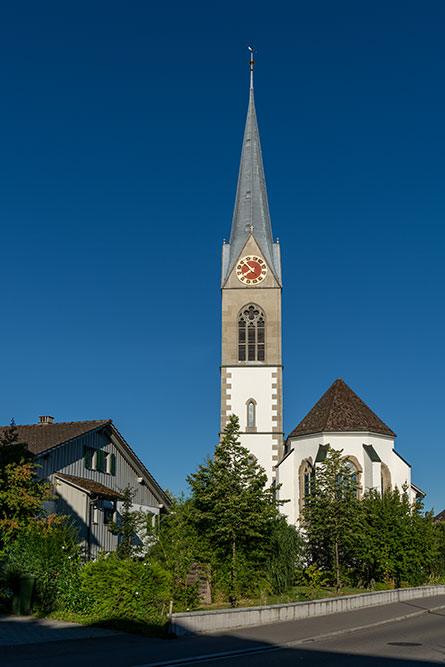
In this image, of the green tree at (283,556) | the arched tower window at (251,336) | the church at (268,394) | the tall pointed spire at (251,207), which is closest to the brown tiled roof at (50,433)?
the green tree at (283,556)

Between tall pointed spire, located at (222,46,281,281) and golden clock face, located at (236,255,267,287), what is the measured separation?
0.55 meters

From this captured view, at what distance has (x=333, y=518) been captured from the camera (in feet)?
100

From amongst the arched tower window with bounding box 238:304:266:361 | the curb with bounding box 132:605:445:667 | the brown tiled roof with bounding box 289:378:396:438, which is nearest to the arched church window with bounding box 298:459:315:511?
the brown tiled roof with bounding box 289:378:396:438

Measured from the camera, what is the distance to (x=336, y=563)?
3020 cm

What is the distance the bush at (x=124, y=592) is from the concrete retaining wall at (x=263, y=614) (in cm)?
117

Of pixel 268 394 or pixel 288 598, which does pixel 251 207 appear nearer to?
pixel 268 394

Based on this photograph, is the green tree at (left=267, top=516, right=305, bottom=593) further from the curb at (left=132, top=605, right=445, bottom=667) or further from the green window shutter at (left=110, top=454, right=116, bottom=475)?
the green window shutter at (left=110, top=454, right=116, bottom=475)

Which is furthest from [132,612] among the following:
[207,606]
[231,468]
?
[231,468]

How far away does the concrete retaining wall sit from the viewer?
16.1 m

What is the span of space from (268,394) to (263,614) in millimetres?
31281

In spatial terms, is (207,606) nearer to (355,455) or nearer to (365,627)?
(365,627)

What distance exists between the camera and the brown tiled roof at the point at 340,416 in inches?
1756

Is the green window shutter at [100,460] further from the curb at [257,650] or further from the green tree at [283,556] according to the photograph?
the curb at [257,650]

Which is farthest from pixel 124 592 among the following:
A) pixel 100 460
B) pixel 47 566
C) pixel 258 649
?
pixel 100 460
